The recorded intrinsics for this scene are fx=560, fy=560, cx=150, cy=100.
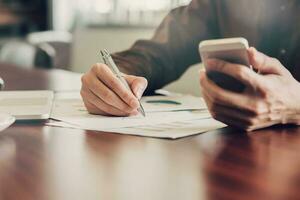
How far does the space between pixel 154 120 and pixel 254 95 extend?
154 millimetres

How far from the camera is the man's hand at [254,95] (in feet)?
2.28

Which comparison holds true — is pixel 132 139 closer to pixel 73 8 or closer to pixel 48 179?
pixel 48 179

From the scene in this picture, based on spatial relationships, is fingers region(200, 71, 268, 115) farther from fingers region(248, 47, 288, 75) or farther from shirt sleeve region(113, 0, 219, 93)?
shirt sleeve region(113, 0, 219, 93)

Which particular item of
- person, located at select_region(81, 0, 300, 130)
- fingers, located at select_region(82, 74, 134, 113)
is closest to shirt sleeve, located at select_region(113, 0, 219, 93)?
person, located at select_region(81, 0, 300, 130)

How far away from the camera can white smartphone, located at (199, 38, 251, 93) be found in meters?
0.67

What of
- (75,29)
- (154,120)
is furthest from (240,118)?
(75,29)

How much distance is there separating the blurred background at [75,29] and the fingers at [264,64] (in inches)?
25.3

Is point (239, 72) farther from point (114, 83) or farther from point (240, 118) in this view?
point (114, 83)

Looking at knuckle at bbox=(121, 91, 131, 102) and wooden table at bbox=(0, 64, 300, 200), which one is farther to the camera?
knuckle at bbox=(121, 91, 131, 102)

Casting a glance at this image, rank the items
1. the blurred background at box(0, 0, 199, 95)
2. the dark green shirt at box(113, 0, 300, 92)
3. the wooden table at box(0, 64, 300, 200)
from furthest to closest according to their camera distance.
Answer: the blurred background at box(0, 0, 199, 95), the dark green shirt at box(113, 0, 300, 92), the wooden table at box(0, 64, 300, 200)

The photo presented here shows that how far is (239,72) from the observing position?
26.9 inches

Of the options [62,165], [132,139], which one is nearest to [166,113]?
[132,139]

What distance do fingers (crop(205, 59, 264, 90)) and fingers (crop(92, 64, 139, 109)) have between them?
148mm

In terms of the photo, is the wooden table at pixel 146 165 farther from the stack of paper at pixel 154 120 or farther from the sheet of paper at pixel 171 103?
the sheet of paper at pixel 171 103
